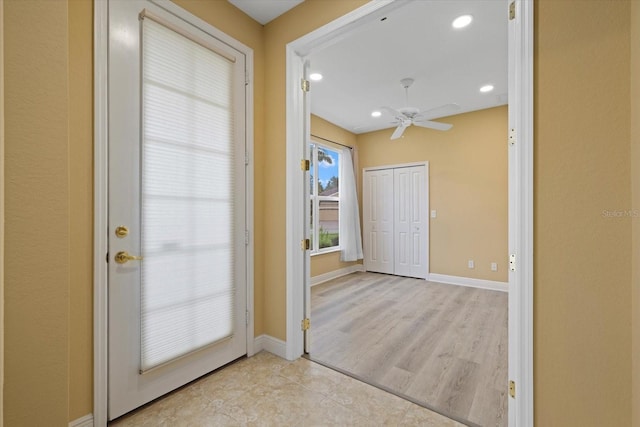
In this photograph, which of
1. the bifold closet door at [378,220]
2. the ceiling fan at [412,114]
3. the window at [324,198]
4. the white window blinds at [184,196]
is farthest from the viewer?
the bifold closet door at [378,220]

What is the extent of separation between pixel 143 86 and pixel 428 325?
321cm

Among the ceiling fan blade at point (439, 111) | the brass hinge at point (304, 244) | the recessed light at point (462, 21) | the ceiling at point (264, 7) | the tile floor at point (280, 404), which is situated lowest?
the tile floor at point (280, 404)

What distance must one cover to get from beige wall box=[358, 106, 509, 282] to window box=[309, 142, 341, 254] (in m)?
1.40

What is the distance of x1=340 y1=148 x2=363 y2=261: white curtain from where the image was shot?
5.37 metres

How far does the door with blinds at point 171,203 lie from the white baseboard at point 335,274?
2669 mm

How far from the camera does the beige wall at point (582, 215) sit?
3.59 feet

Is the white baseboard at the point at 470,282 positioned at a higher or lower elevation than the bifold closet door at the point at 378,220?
lower

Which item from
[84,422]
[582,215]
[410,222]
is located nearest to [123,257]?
[84,422]

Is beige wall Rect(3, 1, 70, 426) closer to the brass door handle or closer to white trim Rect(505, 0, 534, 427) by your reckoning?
the brass door handle

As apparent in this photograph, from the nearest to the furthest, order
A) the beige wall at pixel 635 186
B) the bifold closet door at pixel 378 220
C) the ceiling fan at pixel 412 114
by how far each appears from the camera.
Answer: the beige wall at pixel 635 186
the ceiling fan at pixel 412 114
the bifold closet door at pixel 378 220

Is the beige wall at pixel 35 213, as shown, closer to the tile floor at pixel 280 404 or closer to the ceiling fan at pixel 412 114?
the tile floor at pixel 280 404

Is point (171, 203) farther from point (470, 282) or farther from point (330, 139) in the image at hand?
point (470, 282)

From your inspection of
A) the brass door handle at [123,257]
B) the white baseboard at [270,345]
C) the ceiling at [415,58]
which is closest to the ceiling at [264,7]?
the ceiling at [415,58]

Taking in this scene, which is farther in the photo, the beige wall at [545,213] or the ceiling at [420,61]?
the ceiling at [420,61]
